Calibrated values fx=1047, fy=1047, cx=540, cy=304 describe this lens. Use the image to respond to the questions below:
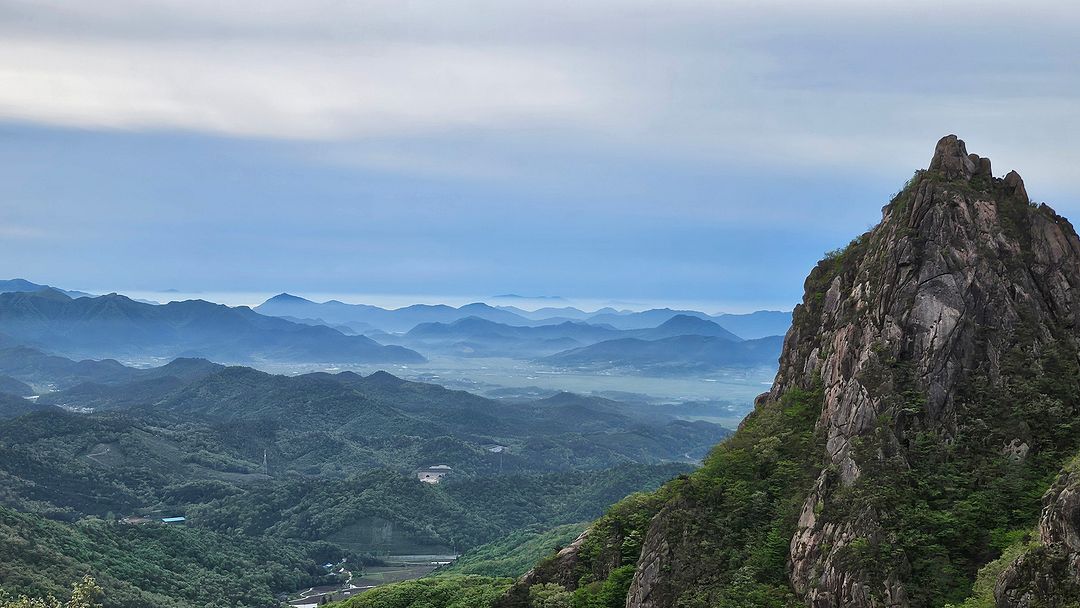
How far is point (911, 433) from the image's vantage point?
4062 cm

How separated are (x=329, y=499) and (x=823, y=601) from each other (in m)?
169

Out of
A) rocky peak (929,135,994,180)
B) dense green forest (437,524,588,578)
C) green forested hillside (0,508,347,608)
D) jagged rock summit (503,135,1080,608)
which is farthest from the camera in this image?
dense green forest (437,524,588,578)

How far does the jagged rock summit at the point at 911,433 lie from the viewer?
37.5 metres

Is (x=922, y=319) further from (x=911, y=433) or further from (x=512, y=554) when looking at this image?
(x=512, y=554)

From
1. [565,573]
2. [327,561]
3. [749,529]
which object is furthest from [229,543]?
[749,529]

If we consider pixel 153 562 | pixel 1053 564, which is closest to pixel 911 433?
pixel 1053 564

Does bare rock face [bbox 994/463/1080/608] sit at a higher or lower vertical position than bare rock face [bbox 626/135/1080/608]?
lower

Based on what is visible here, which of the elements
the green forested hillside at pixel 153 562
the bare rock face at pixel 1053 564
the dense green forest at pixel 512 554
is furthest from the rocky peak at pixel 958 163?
the green forested hillside at pixel 153 562

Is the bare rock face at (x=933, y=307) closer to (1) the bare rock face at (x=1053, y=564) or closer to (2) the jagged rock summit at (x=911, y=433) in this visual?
(2) the jagged rock summit at (x=911, y=433)

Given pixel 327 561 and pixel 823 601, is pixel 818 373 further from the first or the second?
pixel 327 561

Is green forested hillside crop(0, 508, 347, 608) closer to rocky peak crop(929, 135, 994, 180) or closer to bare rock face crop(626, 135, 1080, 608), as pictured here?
bare rock face crop(626, 135, 1080, 608)

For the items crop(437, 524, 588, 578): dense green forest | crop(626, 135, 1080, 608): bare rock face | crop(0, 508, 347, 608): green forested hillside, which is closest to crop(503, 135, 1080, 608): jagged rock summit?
crop(626, 135, 1080, 608): bare rock face

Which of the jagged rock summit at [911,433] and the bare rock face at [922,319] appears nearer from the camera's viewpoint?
the jagged rock summit at [911,433]

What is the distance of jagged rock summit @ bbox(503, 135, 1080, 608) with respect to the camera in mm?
37500
